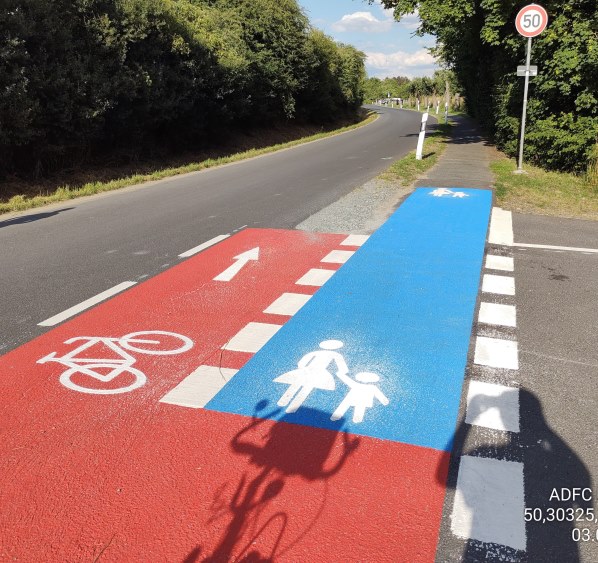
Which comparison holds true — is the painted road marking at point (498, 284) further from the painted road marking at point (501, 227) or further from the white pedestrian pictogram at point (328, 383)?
the white pedestrian pictogram at point (328, 383)

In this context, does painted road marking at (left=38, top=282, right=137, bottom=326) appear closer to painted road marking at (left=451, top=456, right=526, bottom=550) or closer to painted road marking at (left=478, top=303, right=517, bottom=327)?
painted road marking at (left=478, top=303, right=517, bottom=327)

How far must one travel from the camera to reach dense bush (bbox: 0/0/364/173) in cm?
1345

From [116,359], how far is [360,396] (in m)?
2.03

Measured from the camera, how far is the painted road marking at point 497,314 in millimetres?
A: 4988

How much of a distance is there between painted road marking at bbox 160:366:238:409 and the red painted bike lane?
56 mm

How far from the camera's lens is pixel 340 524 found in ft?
8.56

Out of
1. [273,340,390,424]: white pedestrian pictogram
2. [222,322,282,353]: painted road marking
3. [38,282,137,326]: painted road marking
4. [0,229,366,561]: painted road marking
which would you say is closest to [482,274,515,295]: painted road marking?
[273,340,390,424]: white pedestrian pictogram

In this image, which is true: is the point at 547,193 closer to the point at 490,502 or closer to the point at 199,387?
the point at 199,387

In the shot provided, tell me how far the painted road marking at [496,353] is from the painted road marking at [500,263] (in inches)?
87.3

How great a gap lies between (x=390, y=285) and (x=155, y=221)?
211 inches

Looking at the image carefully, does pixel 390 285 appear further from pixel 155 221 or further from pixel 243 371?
pixel 155 221

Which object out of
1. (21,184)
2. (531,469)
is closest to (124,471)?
(531,469)

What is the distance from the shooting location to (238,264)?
7012mm

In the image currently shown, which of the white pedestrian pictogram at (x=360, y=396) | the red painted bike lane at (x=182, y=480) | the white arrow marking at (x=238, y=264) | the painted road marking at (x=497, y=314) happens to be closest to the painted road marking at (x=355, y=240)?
the white arrow marking at (x=238, y=264)
